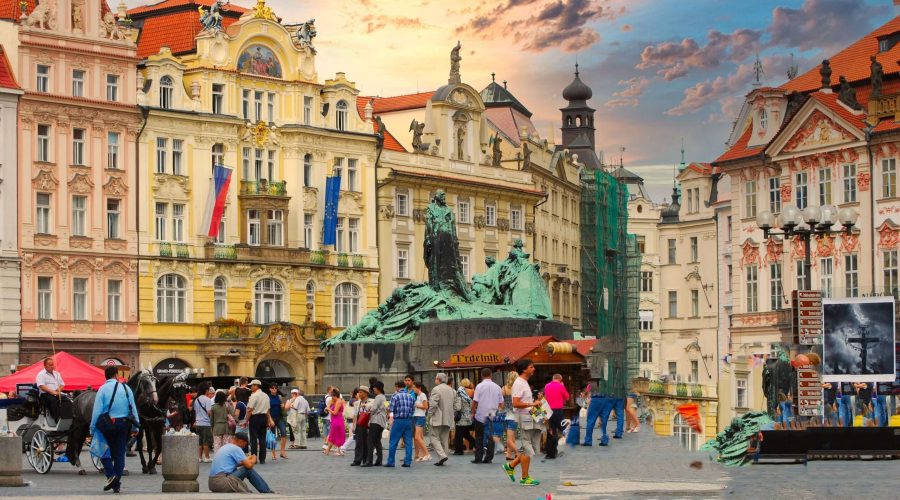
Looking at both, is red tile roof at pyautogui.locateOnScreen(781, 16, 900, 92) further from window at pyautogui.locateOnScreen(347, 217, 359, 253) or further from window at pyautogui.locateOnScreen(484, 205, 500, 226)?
window at pyautogui.locateOnScreen(484, 205, 500, 226)

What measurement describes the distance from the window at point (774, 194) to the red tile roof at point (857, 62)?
290 centimetres

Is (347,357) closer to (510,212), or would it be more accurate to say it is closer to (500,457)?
(500,457)

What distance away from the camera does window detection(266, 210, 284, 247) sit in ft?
224

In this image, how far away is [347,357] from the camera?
41625mm

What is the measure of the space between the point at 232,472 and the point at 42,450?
18.5ft

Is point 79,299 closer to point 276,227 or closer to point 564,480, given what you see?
point 276,227

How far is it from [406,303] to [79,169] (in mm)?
23834

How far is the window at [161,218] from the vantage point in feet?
214

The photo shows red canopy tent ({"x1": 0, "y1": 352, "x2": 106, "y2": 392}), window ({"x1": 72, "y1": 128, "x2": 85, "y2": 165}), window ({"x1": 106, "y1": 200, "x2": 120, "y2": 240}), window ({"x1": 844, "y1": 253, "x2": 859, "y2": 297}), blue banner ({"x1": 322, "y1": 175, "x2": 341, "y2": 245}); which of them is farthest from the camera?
blue banner ({"x1": 322, "y1": 175, "x2": 341, "y2": 245})

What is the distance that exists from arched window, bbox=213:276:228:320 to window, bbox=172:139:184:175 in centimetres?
419

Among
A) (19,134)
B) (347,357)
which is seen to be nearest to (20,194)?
(19,134)

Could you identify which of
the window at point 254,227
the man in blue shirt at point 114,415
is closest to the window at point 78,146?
the window at point 254,227

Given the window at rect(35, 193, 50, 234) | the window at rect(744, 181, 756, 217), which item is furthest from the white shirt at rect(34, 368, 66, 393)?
the window at rect(35, 193, 50, 234)

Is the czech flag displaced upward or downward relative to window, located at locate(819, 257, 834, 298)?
upward
